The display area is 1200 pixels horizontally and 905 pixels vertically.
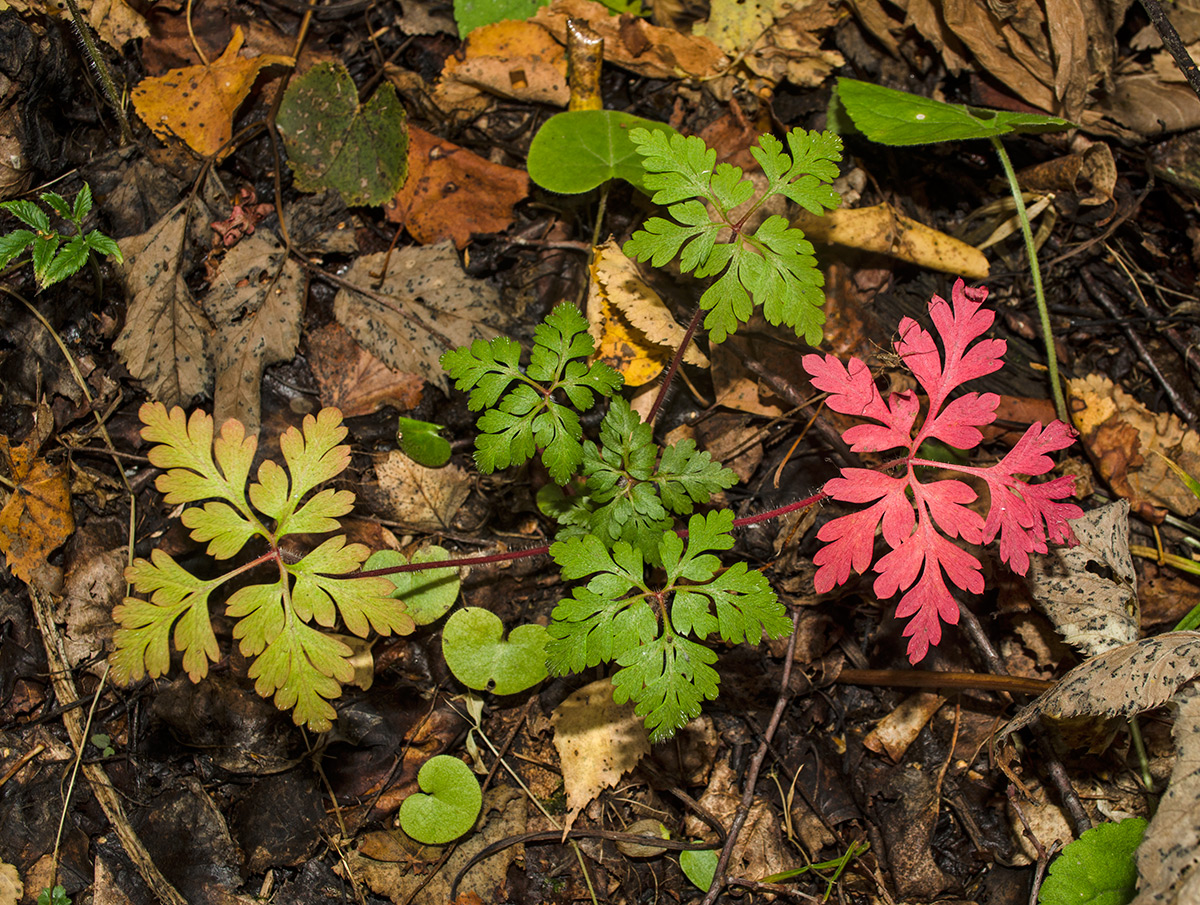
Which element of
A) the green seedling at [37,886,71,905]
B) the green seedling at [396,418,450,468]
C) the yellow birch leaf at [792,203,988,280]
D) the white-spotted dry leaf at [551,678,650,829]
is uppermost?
the yellow birch leaf at [792,203,988,280]

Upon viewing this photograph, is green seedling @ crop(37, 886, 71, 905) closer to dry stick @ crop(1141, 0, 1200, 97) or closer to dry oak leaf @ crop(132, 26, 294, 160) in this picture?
dry oak leaf @ crop(132, 26, 294, 160)

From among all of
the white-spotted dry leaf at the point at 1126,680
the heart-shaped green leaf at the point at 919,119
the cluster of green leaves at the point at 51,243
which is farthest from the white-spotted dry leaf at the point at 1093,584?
the cluster of green leaves at the point at 51,243

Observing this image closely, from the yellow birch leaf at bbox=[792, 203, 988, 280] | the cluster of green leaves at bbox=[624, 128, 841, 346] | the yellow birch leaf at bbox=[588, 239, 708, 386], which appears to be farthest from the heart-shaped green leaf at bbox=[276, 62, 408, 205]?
the yellow birch leaf at bbox=[792, 203, 988, 280]

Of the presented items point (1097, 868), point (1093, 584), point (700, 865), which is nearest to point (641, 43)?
point (1093, 584)

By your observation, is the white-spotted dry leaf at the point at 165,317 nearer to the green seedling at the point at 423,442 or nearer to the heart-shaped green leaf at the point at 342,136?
the heart-shaped green leaf at the point at 342,136

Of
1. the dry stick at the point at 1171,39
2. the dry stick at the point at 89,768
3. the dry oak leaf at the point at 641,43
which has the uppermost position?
the dry stick at the point at 1171,39

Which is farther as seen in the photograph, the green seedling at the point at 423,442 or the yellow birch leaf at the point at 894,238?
the yellow birch leaf at the point at 894,238
